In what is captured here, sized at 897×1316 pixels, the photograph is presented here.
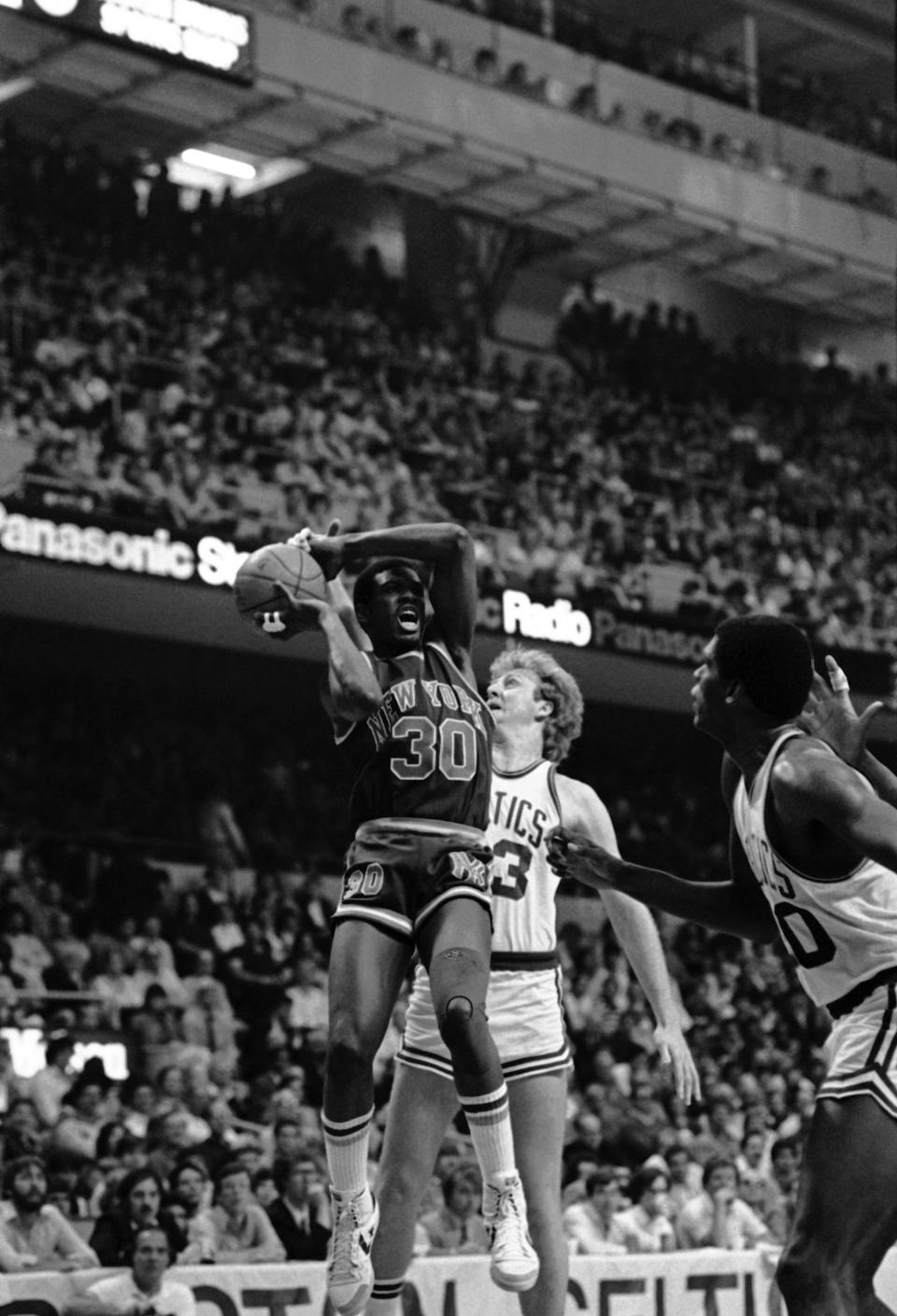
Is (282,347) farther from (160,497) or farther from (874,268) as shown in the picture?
(874,268)

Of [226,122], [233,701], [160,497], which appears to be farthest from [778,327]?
[160,497]

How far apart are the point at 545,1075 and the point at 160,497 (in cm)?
1283

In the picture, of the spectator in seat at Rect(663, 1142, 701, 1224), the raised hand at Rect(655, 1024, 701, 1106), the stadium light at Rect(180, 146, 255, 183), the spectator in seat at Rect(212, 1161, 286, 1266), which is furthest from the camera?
the stadium light at Rect(180, 146, 255, 183)

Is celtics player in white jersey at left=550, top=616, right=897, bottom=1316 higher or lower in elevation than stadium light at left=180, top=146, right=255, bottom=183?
lower

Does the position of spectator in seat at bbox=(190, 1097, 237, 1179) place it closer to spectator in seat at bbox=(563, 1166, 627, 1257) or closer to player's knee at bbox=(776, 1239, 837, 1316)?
spectator in seat at bbox=(563, 1166, 627, 1257)

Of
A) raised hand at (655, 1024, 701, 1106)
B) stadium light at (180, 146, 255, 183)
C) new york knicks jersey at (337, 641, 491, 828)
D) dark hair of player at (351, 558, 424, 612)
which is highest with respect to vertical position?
stadium light at (180, 146, 255, 183)

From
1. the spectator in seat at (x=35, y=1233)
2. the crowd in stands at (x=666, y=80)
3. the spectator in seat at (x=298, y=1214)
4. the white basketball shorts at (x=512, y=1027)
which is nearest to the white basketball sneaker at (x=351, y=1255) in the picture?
the white basketball shorts at (x=512, y=1027)

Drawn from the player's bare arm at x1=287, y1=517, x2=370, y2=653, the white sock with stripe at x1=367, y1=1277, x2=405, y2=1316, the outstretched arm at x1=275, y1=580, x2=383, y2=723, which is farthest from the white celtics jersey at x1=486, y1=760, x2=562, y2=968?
the white sock with stripe at x1=367, y1=1277, x2=405, y2=1316

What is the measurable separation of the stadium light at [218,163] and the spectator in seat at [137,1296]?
21193mm

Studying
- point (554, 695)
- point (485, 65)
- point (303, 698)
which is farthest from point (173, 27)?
point (554, 695)

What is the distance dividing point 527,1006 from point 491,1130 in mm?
1074

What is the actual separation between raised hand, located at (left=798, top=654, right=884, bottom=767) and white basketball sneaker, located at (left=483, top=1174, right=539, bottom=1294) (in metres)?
1.87

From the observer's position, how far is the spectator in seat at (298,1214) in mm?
11992

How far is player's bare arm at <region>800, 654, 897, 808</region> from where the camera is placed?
6.82 m
